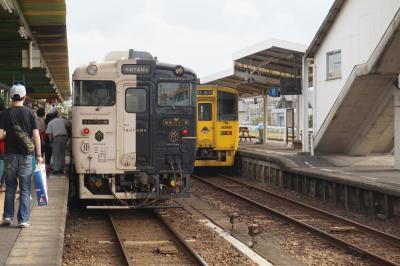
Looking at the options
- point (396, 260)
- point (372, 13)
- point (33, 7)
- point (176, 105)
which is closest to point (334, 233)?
point (396, 260)

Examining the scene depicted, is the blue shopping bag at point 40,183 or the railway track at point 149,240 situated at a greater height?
the blue shopping bag at point 40,183

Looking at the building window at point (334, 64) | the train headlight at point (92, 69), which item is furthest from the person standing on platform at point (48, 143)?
the building window at point (334, 64)

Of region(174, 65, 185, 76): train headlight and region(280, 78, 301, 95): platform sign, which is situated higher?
region(280, 78, 301, 95): platform sign

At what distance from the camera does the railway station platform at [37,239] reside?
6.05m

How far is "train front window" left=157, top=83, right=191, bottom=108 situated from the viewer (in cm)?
1120

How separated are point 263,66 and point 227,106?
4926 mm

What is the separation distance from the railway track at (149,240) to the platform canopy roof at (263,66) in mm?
9698

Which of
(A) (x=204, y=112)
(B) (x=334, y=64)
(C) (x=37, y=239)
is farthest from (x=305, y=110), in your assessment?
(C) (x=37, y=239)

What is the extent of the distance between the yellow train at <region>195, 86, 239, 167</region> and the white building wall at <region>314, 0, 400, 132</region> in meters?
2.71

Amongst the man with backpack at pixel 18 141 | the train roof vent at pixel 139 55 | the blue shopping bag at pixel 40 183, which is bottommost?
the blue shopping bag at pixel 40 183

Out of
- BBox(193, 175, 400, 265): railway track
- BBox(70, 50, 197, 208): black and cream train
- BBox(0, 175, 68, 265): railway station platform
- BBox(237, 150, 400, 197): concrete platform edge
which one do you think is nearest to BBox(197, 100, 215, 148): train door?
BBox(237, 150, 400, 197): concrete platform edge

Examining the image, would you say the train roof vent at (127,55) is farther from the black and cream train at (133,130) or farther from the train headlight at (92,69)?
the train headlight at (92,69)

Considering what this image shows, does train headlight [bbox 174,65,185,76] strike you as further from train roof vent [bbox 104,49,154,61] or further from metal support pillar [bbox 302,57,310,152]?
metal support pillar [bbox 302,57,310,152]

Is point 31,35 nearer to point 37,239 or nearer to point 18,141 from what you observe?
point 18,141
